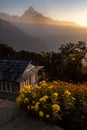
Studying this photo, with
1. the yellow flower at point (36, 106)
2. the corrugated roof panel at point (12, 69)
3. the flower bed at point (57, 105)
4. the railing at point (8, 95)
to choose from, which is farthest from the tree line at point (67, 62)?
the yellow flower at point (36, 106)

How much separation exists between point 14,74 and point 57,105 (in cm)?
1910

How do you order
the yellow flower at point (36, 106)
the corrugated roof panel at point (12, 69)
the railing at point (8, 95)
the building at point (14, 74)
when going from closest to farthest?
the yellow flower at point (36, 106) < the railing at point (8, 95) < the building at point (14, 74) < the corrugated roof panel at point (12, 69)

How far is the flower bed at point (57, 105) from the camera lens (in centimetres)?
430

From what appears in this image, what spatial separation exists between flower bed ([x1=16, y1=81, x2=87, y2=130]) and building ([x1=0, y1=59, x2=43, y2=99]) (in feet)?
54.6

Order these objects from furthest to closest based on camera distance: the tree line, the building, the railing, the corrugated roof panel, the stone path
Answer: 1. the tree line
2. the corrugated roof panel
3. the building
4. the railing
5. the stone path

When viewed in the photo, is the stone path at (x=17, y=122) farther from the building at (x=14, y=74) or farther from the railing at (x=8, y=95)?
the railing at (x=8, y=95)

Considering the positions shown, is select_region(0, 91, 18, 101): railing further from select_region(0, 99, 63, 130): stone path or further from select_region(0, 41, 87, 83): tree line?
select_region(0, 99, 63, 130): stone path

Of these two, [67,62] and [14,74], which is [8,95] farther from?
[67,62]

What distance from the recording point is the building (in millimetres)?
22344

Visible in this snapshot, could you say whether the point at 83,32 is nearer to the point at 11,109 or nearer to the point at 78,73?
the point at 78,73

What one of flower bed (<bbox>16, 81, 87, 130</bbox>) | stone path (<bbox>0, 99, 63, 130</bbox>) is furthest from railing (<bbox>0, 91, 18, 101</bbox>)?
flower bed (<bbox>16, 81, 87, 130</bbox>)

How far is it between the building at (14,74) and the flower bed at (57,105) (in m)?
16.7

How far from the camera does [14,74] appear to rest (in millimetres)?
23125

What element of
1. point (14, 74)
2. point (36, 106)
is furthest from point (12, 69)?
point (36, 106)
